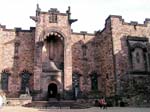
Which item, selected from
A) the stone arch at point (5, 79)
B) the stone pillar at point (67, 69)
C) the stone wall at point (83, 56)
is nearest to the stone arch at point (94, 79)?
the stone wall at point (83, 56)

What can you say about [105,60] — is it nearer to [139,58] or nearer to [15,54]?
[139,58]

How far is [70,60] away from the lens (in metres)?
29.2

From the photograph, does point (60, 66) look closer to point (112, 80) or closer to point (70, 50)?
point (70, 50)

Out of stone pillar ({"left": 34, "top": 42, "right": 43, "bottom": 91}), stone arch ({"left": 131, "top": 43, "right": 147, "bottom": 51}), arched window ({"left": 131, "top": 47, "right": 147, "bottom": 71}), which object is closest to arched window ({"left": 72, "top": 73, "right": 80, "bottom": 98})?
stone pillar ({"left": 34, "top": 42, "right": 43, "bottom": 91})

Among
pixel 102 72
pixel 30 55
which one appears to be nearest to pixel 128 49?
pixel 102 72

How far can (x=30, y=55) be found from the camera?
30.3 m

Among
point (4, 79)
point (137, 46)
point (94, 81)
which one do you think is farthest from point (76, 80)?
point (4, 79)

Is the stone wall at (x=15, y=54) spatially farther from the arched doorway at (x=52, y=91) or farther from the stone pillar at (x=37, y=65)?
the arched doorway at (x=52, y=91)

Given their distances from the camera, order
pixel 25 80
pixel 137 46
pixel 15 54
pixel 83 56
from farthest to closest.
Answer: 1. pixel 83 56
2. pixel 15 54
3. pixel 25 80
4. pixel 137 46

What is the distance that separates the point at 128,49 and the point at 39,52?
9.49m

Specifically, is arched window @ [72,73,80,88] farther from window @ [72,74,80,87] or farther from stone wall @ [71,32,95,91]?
stone wall @ [71,32,95,91]

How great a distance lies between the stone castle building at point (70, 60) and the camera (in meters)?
27.8

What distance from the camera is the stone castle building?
27.8 metres

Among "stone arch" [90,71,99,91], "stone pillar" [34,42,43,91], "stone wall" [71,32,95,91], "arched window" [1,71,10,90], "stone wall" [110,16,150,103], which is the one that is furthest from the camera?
"stone arch" [90,71,99,91]
